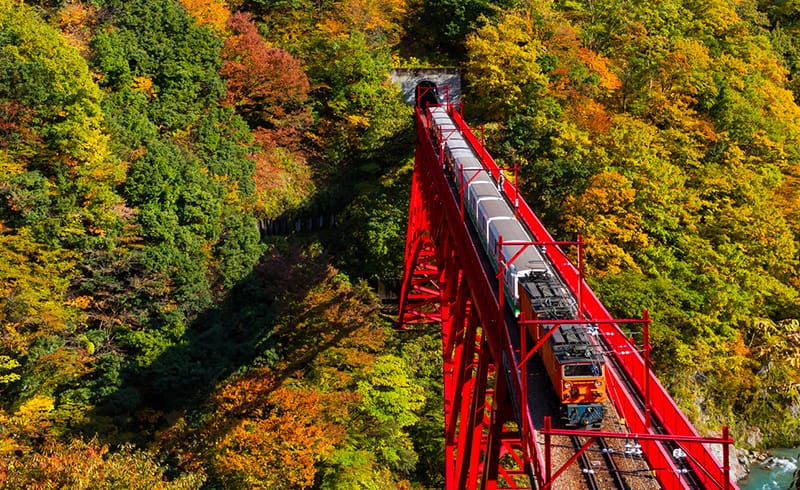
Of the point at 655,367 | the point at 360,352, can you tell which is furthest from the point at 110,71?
the point at 655,367

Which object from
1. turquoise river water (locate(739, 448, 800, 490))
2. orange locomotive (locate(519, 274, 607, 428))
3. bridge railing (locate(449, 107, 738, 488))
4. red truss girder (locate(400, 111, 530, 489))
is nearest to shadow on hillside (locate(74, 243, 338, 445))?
red truss girder (locate(400, 111, 530, 489))

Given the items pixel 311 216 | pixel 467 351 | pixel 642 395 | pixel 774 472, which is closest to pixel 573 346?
pixel 642 395

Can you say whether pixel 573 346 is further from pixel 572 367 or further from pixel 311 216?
pixel 311 216

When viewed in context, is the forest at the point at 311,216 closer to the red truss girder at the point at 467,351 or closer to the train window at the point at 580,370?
the red truss girder at the point at 467,351

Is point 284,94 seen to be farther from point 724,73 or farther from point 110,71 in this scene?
point 724,73

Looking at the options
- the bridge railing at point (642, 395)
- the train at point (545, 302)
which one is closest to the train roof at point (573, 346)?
the train at point (545, 302)

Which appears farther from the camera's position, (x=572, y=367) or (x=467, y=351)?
(x=467, y=351)
